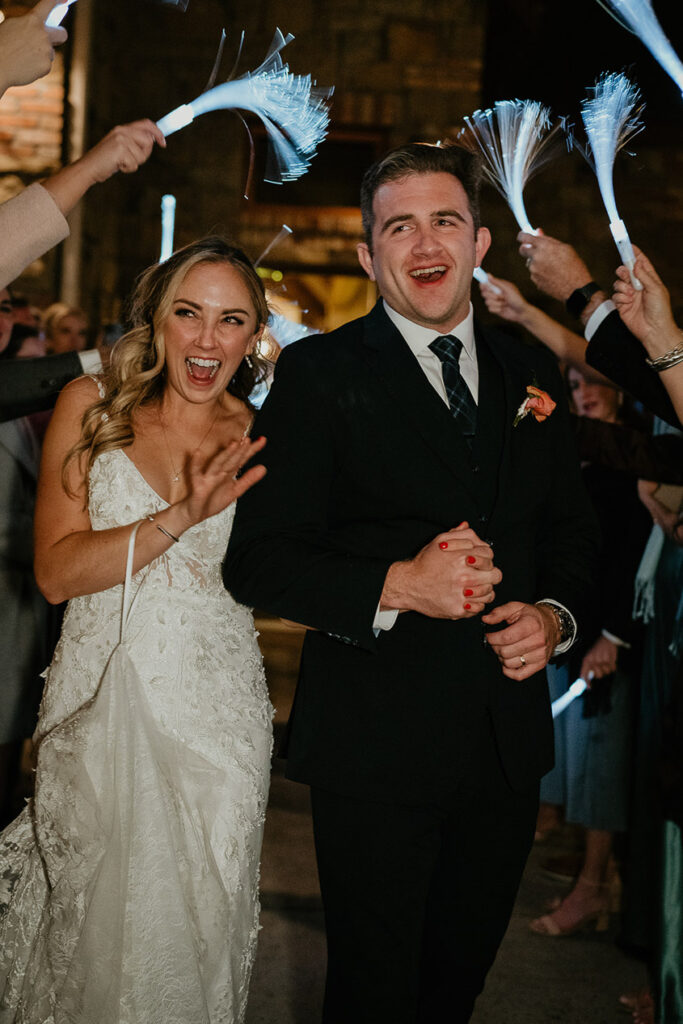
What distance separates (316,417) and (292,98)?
3.87ft

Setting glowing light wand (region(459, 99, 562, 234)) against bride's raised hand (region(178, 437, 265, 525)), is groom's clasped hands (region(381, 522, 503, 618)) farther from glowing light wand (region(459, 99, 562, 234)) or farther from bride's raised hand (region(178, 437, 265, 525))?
glowing light wand (region(459, 99, 562, 234))

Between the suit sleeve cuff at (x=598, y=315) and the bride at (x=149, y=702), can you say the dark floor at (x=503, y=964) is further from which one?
the suit sleeve cuff at (x=598, y=315)

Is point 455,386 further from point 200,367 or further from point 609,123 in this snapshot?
point 609,123

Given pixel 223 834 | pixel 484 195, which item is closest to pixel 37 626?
pixel 223 834

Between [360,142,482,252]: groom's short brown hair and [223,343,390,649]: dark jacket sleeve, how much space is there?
0.40 metres

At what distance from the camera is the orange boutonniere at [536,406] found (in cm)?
224

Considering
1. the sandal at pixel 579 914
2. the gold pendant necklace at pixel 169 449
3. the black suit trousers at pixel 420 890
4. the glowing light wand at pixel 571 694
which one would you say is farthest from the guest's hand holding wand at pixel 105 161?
the sandal at pixel 579 914

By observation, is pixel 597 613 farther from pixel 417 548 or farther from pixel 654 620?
pixel 417 548

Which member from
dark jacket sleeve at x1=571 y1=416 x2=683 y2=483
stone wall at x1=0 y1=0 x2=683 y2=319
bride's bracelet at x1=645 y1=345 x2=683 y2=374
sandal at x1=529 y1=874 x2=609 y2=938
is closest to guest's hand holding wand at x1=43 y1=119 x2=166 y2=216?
bride's bracelet at x1=645 y1=345 x2=683 y2=374

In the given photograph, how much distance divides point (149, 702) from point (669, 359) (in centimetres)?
143

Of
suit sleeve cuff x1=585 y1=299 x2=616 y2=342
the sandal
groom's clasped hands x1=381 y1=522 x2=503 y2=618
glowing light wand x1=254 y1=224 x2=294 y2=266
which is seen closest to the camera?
groom's clasped hands x1=381 y1=522 x2=503 y2=618

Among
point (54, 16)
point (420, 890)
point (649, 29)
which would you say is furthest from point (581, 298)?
point (420, 890)

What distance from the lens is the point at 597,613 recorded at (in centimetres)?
400

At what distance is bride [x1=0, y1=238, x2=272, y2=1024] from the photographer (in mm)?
2094
